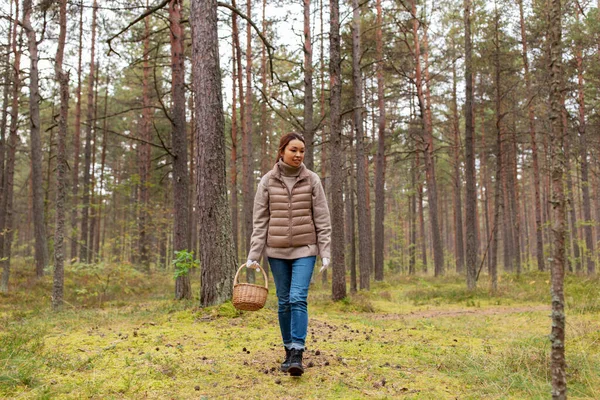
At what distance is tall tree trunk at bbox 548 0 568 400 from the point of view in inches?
110

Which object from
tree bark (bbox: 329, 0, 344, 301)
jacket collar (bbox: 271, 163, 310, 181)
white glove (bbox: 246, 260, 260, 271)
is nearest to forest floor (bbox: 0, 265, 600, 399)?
white glove (bbox: 246, 260, 260, 271)

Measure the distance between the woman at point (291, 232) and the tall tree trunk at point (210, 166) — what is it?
106 inches

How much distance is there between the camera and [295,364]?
3.90 m

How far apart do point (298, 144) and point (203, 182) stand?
3.08 metres

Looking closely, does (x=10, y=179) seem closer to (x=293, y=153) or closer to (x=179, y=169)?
(x=179, y=169)

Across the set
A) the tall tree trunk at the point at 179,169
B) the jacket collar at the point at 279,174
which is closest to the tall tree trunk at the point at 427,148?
the tall tree trunk at the point at 179,169

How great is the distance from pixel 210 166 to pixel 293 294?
3576 mm

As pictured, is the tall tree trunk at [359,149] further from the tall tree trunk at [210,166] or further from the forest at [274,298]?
the tall tree trunk at [210,166]

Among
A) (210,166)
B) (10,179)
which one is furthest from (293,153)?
(10,179)

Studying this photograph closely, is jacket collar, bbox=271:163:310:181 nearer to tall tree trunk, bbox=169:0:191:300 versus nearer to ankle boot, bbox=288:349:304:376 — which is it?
ankle boot, bbox=288:349:304:376

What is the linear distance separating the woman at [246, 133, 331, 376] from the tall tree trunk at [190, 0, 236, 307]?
270cm

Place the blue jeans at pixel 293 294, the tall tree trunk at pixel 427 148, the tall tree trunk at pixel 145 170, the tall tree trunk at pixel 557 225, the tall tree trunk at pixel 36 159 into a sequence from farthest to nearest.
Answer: the tall tree trunk at pixel 145 170 → the tall tree trunk at pixel 427 148 → the tall tree trunk at pixel 36 159 → the blue jeans at pixel 293 294 → the tall tree trunk at pixel 557 225

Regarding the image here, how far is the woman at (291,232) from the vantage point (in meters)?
4.11

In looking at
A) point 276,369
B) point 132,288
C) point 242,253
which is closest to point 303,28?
point 132,288
